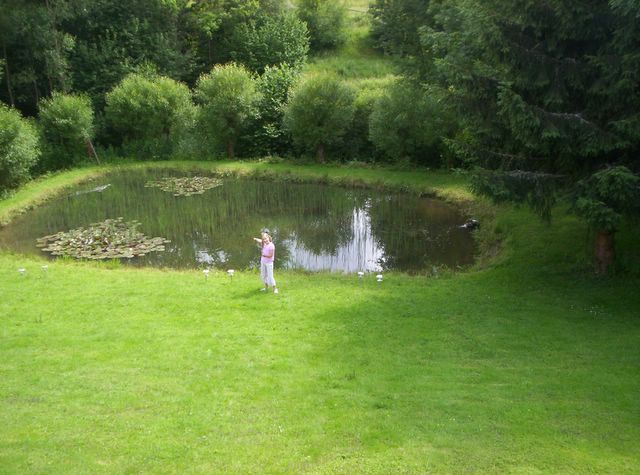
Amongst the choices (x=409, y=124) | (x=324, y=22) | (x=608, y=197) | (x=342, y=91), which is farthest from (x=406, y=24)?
(x=608, y=197)

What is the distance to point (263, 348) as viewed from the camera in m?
12.7

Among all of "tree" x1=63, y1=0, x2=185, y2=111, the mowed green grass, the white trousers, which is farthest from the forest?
the white trousers

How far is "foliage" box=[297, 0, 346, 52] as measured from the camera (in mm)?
61562

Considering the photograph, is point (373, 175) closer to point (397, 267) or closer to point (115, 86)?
point (397, 267)

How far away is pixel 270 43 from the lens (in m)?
54.2

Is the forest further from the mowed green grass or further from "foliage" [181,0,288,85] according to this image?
the mowed green grass

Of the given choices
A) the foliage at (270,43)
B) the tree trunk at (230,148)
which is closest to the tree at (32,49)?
the tree trunk at (230,148)

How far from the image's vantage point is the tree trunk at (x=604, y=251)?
1667 cm

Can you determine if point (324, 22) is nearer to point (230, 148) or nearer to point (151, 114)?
point (230, 148)

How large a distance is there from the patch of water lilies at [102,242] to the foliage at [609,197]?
1600cm

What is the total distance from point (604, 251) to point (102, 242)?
1851 cm

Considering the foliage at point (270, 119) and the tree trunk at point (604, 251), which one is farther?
the foliage at point (270, 119)

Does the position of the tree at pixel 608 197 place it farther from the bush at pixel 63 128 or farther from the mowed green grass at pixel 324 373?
the bush at pixel 63 128

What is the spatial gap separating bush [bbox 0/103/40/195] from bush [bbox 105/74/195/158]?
11134 mm
